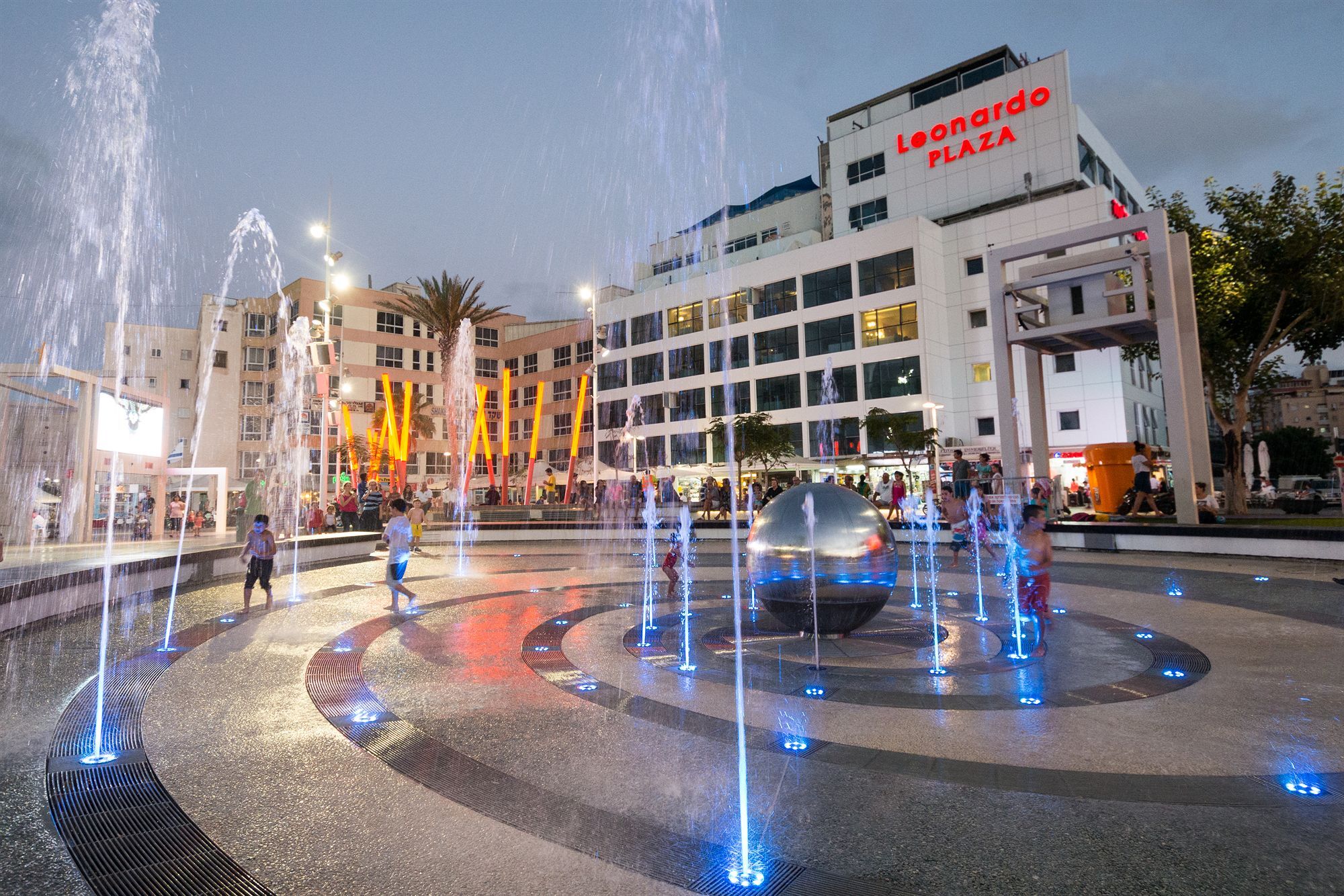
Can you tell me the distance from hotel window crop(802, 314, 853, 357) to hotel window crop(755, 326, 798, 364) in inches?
38.3

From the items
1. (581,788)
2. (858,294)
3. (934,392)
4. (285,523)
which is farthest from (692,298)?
(581,788)

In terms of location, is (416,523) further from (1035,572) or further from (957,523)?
(1035,572)

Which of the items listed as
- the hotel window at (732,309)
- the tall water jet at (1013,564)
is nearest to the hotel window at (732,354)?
the hotel window at (732,309)

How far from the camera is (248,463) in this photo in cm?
6550

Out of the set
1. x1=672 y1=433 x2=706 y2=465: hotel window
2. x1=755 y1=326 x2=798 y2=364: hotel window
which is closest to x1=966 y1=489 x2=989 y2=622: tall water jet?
x1=755 y1=326 x2=798 y2=364: hotel window

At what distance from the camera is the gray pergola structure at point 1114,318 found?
701 inches

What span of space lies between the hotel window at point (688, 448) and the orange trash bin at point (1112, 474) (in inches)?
1197

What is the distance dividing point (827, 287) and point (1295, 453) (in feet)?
204

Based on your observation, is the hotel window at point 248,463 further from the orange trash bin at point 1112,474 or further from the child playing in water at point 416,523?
the orange trash bin at point 1112,474

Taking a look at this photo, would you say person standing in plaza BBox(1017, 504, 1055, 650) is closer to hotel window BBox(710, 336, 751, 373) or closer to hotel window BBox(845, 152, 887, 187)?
hotel window BBox(710, 336, 751, 373)

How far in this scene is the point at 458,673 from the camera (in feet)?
23.3

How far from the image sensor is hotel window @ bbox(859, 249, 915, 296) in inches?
1697

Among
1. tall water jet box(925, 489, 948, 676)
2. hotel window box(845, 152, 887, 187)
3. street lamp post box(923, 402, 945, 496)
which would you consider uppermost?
hotel window box(845, 152, 887, 187)

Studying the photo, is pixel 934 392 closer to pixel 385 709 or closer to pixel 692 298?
pixel 692 298
